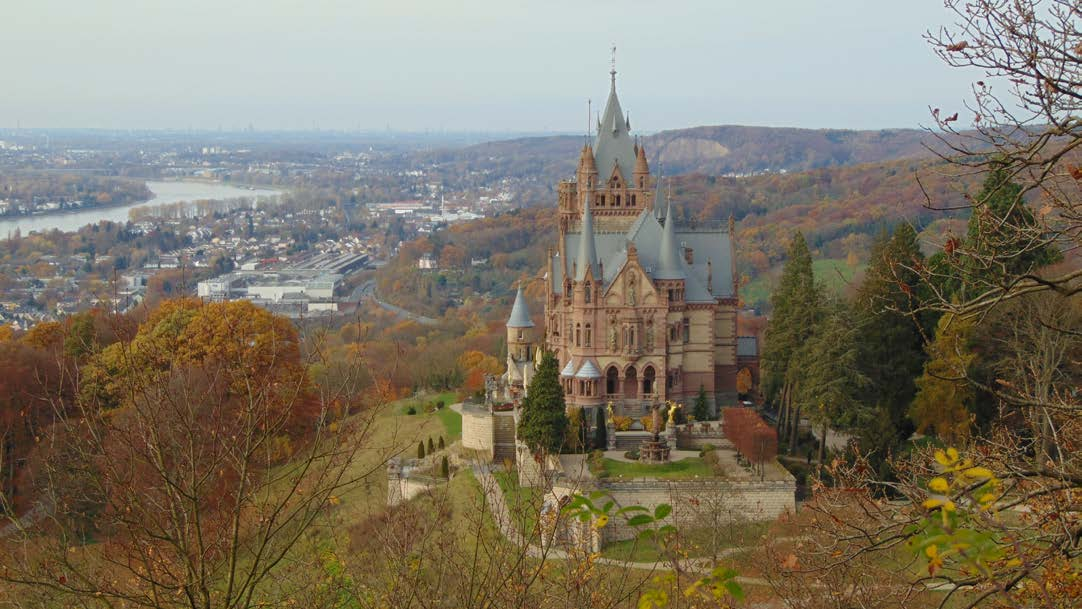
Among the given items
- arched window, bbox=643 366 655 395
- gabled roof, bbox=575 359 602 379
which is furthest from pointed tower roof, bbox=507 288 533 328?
arched window, bbox=643 366 655 395

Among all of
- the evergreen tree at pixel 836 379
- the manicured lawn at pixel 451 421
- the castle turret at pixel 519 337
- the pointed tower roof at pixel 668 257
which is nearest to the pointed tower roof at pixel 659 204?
the pointed tower roof at pixel 668 257

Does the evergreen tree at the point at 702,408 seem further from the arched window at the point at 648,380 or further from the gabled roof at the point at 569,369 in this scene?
the gabled roof at the point at 569,369

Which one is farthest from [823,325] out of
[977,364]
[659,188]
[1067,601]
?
[1067,601]

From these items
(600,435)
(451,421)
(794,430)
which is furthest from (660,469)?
(451,421)

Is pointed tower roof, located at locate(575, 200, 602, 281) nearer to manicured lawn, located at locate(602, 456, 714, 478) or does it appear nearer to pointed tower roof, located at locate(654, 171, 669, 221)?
pointed tower roof, located at locate(654, 171, 669, 221)

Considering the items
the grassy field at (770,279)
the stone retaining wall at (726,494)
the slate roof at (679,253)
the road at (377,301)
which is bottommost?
the road at (377,301)

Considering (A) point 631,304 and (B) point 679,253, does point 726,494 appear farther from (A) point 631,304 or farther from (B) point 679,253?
(B) point 679,253
